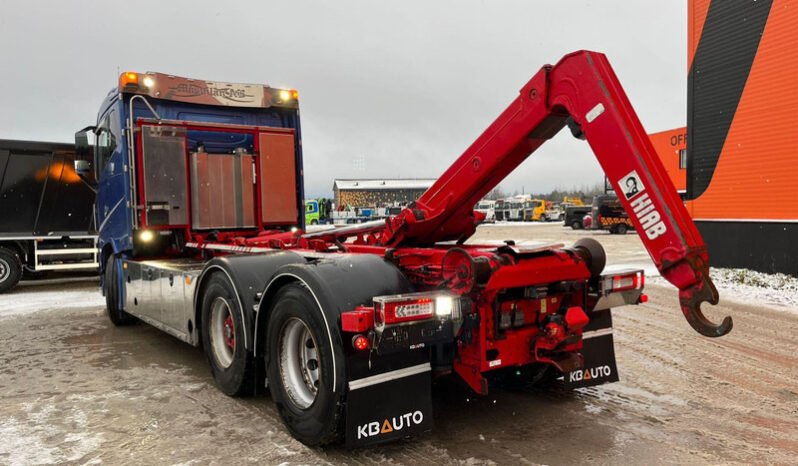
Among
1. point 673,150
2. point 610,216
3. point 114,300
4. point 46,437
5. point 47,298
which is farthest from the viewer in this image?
point 610,216

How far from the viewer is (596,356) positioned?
4.89 meters

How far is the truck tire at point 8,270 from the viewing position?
13.2 meters

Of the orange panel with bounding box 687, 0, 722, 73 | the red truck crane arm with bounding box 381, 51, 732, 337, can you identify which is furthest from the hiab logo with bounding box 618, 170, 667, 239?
the orange panel with bounding box 687, 0, 722, 73

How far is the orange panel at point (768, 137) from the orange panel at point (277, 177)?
1067 centimetres

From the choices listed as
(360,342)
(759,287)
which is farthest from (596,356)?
(759,287)

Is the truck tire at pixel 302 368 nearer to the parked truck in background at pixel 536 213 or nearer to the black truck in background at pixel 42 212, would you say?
the black truck in background at pixel 42 212

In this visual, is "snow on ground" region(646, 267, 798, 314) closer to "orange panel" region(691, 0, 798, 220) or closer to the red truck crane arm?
"orange panel" region(691, 0, 798, 220)

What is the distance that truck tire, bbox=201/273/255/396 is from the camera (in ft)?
16.2

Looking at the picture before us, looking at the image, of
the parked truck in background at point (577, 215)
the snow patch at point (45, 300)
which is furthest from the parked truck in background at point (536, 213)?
the snow patch at point (45, 300)

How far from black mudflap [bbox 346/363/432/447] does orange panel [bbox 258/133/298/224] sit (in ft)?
15.7

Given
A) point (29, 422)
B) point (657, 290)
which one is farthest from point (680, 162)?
point (29, 422)

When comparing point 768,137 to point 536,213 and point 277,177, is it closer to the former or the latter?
point 277,177

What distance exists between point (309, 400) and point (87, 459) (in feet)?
4.81

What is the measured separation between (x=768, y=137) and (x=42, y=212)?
16.4 m
